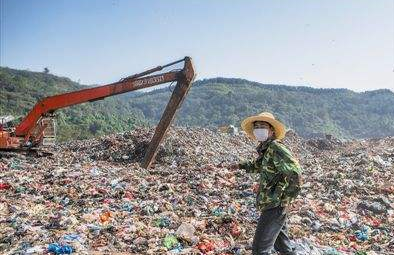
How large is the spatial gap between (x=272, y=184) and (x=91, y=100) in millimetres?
9629

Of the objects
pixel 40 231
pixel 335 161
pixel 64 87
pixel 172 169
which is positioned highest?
pixel 64 87

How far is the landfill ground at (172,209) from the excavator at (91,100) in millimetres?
458

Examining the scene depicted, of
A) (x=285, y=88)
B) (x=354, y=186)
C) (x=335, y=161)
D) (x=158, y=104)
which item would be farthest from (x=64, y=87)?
(x=354, y=186)

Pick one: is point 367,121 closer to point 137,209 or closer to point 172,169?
point 172,169

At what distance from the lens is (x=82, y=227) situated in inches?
240

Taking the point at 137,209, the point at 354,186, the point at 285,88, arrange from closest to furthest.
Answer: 1. the point at 137,209
2. the point at 354,186
3. the point at 285,88

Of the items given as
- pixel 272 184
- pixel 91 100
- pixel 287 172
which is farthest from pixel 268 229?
pixel 91 100

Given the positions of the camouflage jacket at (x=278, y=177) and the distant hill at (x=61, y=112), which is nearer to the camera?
the camouflage jacket at (x=278, y=177)

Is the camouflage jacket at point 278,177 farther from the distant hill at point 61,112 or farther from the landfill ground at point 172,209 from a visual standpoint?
the distant hill at point 61,112

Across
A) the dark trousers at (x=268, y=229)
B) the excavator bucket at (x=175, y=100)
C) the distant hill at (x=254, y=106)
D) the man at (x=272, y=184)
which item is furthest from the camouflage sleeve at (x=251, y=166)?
the distant hill at (x=254, y=106)

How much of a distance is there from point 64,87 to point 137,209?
57.9 m

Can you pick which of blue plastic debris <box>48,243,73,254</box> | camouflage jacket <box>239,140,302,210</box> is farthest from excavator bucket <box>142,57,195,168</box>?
camouflage jacket <box>239,140,302,210</box>

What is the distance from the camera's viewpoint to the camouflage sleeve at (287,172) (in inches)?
158

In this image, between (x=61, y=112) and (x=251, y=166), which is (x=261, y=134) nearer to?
(x=251, y=166)
